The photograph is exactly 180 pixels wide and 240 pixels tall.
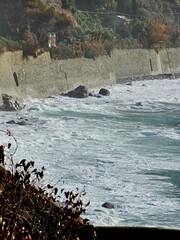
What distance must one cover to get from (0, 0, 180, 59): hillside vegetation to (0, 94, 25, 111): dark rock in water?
14.4 feet

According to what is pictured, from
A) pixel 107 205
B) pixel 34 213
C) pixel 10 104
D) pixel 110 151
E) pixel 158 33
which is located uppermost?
pixel 34 213

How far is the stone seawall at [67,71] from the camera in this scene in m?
33.9

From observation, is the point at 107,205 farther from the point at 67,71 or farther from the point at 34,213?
the point at 67,71

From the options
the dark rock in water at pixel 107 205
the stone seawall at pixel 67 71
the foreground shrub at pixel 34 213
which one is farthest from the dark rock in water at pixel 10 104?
the foreground shrub at pixel 34 213

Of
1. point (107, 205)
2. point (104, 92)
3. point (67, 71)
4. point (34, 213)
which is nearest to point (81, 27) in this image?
point (67, 71)

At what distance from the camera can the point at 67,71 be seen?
39.5m

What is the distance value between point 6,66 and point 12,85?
111 centimetres

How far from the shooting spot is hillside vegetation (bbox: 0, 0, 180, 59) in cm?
4106

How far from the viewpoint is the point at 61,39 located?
4516 cm

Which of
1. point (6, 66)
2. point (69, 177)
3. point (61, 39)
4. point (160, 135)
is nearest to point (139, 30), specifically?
point (61, 39)

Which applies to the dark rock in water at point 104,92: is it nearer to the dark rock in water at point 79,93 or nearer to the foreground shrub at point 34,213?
the dark rock in water at point 79,93

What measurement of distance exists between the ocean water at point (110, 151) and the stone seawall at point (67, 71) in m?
1.07

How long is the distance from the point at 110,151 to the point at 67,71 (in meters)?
19.2

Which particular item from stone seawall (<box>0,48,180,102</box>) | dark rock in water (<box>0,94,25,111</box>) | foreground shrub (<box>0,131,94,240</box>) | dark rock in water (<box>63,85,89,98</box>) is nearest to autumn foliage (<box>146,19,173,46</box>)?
stone seawall (<box>0,48,180,102</box>)
